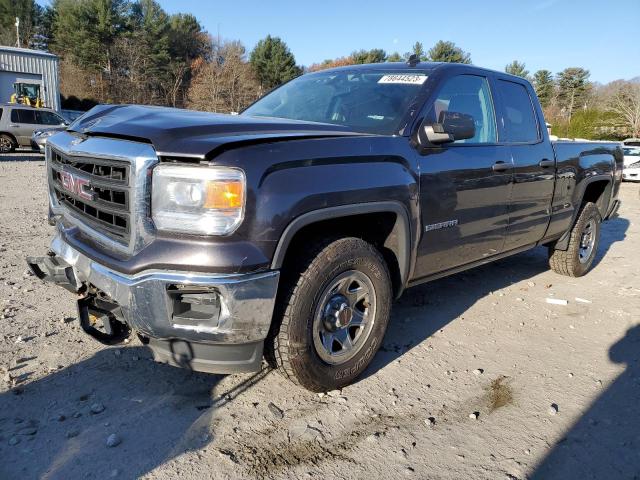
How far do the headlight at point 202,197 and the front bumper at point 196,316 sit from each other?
9.0 inches

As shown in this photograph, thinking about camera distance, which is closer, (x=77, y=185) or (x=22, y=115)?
(x=77, y=185)

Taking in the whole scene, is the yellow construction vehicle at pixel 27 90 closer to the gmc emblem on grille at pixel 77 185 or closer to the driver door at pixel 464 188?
the gmc emblem on grille at pixel 77 185

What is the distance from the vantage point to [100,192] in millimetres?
2596

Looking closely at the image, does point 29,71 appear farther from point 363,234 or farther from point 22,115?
point 363,234

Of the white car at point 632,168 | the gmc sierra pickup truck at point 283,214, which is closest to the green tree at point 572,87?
the white car at point 632,168

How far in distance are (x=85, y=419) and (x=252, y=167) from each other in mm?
1556

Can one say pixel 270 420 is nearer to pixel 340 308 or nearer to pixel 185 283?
pixel 340 308

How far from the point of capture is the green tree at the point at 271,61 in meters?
50.4

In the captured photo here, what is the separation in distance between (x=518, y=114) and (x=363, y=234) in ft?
7.33

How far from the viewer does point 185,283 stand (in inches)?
87.6

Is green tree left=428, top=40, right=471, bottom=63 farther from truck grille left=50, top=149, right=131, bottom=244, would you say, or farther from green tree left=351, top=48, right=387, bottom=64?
truck grille left=50, top=149, right=131, bottom=244

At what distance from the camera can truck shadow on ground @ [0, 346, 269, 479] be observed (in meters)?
2.26

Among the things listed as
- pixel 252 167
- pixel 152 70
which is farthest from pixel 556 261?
pixel 152 70

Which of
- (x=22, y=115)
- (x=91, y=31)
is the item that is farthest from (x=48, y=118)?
(x=91, y=31)
